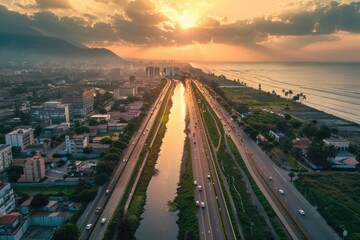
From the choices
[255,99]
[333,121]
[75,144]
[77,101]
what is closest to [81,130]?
[75,144]

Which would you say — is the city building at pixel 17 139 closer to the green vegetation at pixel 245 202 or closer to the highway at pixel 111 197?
the highway at pixel 111 197

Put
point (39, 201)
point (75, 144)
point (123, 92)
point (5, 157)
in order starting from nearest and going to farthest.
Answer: point (39, 201) < point (5, 157) < point (75, 144) < point (123, 92)

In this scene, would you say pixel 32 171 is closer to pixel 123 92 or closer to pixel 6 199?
pixel 6 199

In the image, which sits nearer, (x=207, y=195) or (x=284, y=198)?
(x=284, y=198)

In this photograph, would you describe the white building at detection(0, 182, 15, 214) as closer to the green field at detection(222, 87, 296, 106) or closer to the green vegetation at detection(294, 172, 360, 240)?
the green vegetation at detection(294, 172, 360, 240)

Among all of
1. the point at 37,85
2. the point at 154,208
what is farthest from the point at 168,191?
the point at 37,85

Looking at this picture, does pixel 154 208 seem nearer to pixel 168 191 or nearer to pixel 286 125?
pixel 168 191
